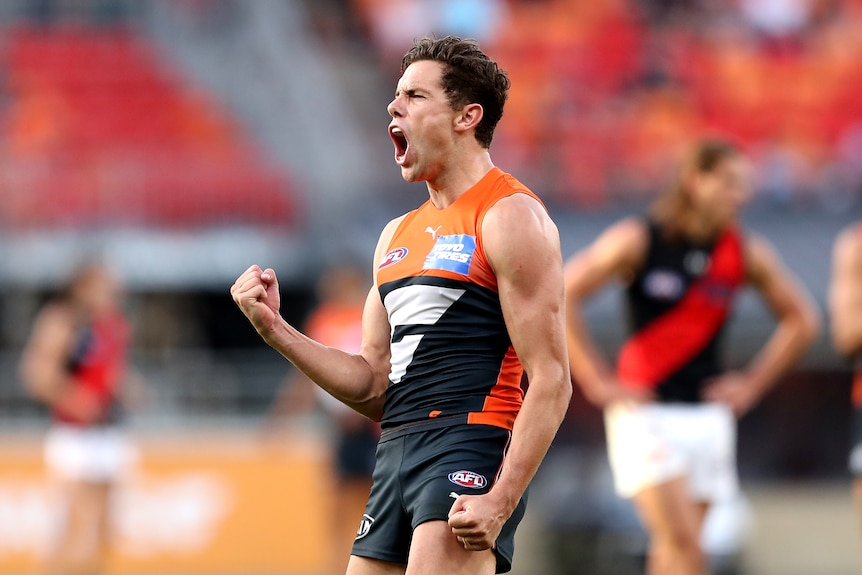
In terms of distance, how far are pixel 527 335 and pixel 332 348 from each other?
0.81m

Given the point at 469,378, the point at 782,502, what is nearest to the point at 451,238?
the point at 469,378

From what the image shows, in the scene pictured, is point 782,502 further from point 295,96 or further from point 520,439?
point 520,439

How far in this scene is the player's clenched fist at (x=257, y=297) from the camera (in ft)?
14.8

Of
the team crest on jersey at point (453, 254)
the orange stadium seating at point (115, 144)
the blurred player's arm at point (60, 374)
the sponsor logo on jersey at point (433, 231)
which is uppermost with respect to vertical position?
the orange stadium seating at point (115, 144)

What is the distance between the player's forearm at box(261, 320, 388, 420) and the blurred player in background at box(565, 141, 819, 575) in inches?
113

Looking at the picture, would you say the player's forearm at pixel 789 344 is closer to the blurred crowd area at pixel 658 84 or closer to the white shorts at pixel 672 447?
the white shorts at pixel 672 447

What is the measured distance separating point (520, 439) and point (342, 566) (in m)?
7.14

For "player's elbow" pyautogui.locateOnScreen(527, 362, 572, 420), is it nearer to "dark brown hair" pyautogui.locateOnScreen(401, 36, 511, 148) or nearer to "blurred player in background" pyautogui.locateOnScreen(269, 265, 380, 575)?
"dark brown hair" pyautogui.locateOnScreen(401, 36, 511, 148)

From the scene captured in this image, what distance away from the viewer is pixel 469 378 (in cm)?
446

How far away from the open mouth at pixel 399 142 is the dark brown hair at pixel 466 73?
0.65ft

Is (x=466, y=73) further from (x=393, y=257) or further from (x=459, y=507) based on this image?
(x=459, y=507)

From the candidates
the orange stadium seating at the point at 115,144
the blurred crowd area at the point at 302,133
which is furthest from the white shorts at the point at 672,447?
the orange stadium seating at the point at 115,144

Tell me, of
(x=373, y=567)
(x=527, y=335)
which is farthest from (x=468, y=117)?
(x=373, y=567)

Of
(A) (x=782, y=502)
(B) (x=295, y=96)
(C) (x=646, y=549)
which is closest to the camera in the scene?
(C) (x=646, y=549)
